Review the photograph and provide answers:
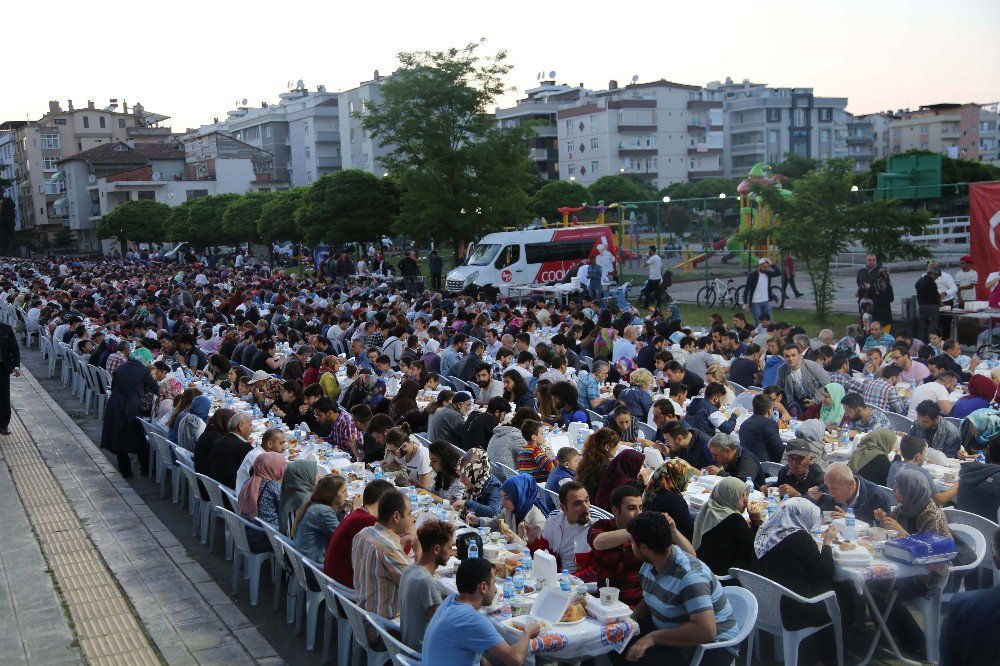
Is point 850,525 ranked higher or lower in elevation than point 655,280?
lower

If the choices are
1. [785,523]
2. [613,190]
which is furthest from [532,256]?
[613,190]

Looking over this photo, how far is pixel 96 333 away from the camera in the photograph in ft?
57.0

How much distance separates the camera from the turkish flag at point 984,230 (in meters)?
19.4

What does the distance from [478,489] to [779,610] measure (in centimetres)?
262

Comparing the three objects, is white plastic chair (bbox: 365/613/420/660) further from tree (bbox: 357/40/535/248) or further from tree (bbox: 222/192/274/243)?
tree (bbox: 222/192/274/243)

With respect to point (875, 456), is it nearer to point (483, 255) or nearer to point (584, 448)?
point (584, 448)

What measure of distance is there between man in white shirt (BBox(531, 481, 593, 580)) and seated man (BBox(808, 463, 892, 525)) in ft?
6.22

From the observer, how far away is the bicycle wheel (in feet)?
88.3

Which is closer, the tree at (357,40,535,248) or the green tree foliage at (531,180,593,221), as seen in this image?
the tree at (357,40,535,248)

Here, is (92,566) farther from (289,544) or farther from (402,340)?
(402,340)

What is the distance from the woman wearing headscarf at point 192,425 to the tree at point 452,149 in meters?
24.7

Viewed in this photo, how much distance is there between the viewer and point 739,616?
18.3 ft

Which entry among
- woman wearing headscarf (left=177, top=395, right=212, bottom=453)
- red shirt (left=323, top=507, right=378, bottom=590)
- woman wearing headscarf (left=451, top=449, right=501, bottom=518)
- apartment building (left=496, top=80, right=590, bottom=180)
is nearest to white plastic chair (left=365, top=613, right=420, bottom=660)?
red shirt (left=323, top=507, right=378, bottom=590)

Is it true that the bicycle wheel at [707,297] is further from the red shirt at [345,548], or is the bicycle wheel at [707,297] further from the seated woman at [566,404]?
the red shirt at [345,548]
